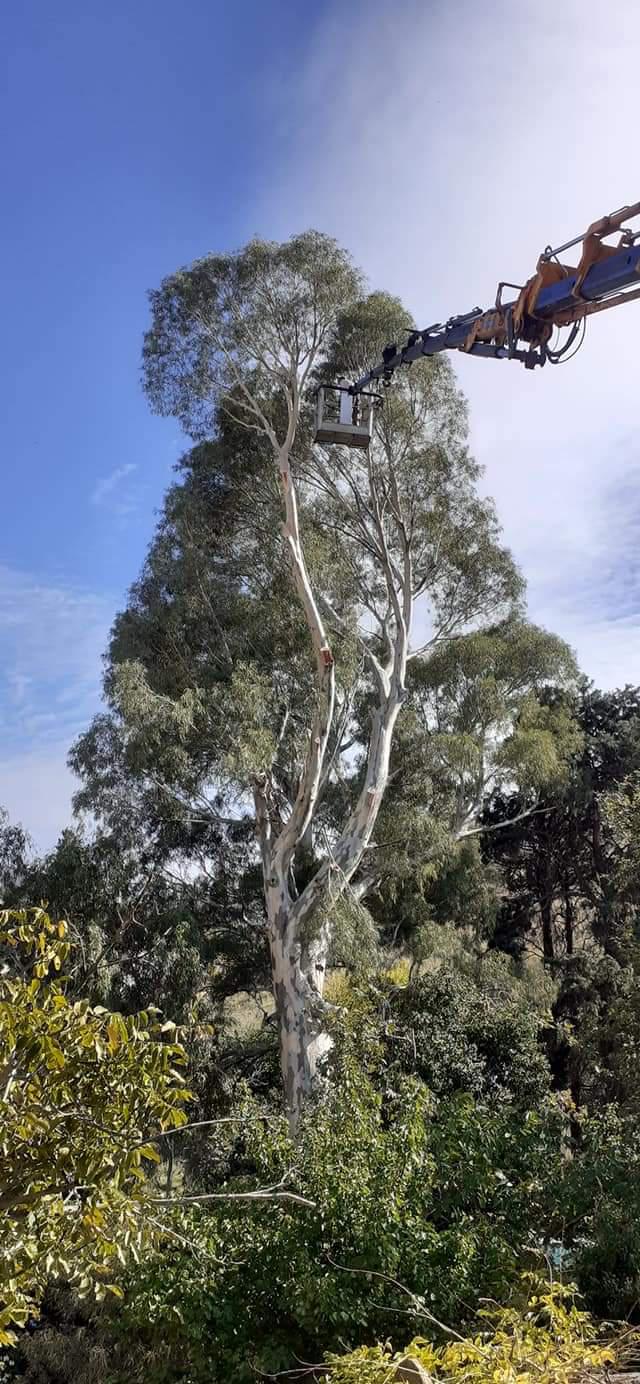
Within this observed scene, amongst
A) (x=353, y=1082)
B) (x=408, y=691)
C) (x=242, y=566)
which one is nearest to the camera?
(x=353, y=1082)

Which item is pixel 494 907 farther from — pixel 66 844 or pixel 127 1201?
pixel 127 1201

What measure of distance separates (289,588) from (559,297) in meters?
6.46

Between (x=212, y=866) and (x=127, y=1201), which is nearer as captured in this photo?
(x=127, y=1201)

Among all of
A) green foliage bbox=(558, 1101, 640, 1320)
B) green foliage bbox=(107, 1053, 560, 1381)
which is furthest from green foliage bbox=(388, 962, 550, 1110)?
green foliage bbox=(107, 1053, 560, 1381)

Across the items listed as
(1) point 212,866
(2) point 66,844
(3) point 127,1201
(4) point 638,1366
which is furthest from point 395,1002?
(3) point 127,1201

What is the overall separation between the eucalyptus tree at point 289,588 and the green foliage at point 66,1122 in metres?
8.07

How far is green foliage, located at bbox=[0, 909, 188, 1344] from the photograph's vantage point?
2.33m

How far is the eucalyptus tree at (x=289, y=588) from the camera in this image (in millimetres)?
11086

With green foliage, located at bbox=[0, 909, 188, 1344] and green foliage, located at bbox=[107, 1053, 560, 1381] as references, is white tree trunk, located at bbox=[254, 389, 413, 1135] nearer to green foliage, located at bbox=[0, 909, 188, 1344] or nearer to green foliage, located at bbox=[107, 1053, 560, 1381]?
green foliage, located at bbox=[107, 1053, 560, 1381]

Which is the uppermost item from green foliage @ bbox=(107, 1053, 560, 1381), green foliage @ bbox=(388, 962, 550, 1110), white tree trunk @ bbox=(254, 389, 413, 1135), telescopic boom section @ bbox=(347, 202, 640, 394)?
telescopic boom section @ bbox=(347, 202, 640, 394)

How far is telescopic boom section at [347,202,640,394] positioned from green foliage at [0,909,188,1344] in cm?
570

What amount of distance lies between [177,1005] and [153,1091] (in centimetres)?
893

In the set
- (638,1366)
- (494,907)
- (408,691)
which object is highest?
(408,691)

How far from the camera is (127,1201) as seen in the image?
8.34ft
